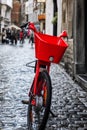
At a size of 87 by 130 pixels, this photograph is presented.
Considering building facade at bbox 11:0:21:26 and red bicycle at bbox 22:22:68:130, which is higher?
building facade at bbox 11:0:21:26

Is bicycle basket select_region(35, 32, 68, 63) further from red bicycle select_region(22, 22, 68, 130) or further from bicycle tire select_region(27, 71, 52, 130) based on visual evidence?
bicycle tire select_region(27, 71, 52, 130)

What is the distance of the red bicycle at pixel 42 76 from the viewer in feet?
18.1

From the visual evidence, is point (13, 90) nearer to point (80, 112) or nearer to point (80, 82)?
point (80, 82)

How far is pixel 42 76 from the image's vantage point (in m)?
5.82

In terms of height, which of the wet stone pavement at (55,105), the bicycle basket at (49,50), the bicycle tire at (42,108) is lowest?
the wet stone pavement at (55,105)

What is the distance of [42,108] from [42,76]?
16.0 inches

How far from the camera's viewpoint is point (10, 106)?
25.8 ft

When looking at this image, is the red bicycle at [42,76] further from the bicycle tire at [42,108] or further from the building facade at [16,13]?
the building facade at [16,13]

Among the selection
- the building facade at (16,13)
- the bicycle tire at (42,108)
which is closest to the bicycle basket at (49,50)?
the bicycle tire at (42,108)

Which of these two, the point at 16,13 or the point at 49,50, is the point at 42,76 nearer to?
the point at 49,50

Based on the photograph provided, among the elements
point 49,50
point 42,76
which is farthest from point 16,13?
point 49,50

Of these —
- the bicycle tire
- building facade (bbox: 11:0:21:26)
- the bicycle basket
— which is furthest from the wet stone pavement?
building facade (bbox: 11:0:21:26)

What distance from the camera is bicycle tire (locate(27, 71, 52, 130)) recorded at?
537 cm

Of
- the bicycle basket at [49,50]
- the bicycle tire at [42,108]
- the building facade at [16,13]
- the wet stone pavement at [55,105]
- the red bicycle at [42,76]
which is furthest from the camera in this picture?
the building facade at [16,13]
